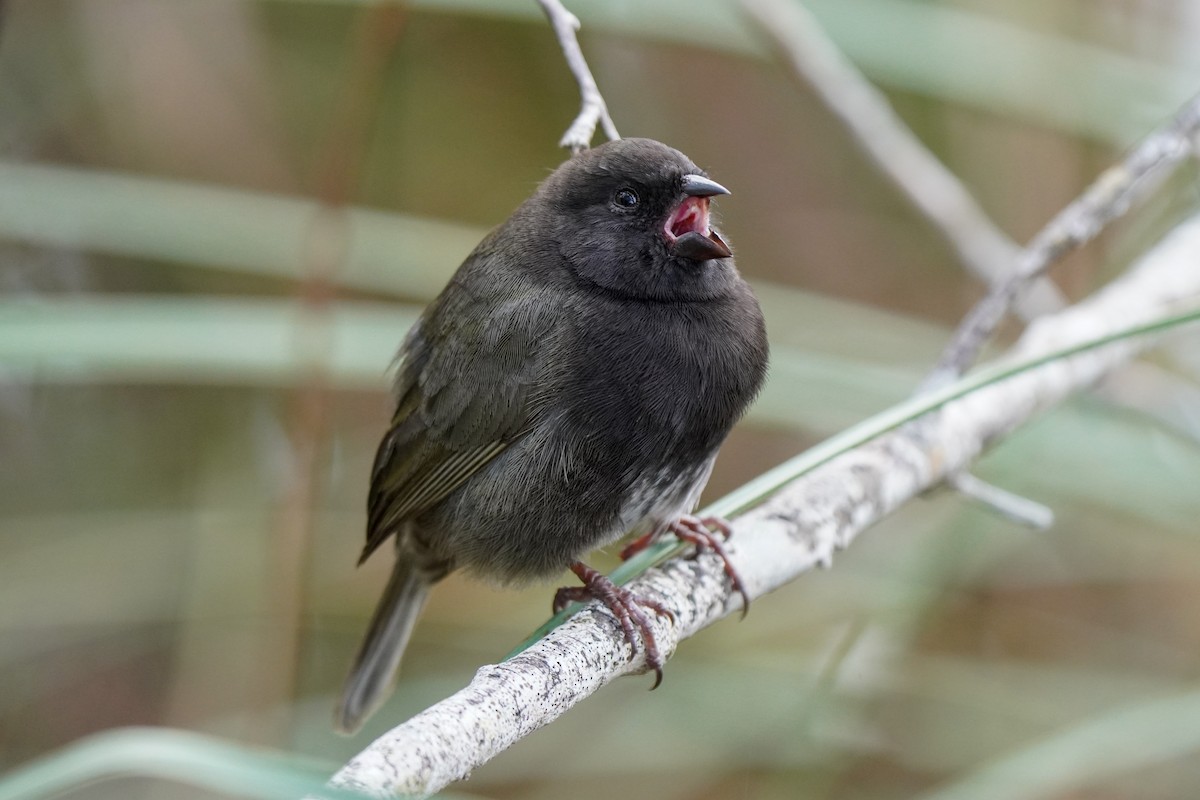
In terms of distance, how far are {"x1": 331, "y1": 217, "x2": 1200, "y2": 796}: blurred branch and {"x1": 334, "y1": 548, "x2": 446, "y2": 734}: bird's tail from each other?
1.03 m

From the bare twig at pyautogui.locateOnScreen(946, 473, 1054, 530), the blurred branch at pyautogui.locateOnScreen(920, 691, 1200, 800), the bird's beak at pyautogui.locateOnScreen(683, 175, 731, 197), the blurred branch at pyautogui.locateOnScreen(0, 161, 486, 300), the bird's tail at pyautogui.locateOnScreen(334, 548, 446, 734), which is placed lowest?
the bird's tail at pyautogui.locateOnScreen(334, 548, 446, 734)

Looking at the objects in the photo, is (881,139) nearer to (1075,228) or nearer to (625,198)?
(1075,228)

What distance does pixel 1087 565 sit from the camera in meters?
4.49

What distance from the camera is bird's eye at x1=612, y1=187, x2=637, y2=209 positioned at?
119 inches

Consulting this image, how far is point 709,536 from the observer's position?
2.90 metres

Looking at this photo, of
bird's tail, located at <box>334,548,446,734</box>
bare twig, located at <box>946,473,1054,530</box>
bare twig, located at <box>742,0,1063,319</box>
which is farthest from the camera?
bare twig, located at <box>742,0,1063,319</box>

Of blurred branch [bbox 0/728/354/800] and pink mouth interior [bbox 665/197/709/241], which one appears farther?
pink mouth interior [bbox 665/197/709/241]

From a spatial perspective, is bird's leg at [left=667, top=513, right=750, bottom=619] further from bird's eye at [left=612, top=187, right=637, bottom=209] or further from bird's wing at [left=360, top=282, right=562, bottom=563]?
bird's eye at [left=612, top=187, right=637, bottom=209]

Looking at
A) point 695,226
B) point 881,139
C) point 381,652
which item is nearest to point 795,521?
point 695,226

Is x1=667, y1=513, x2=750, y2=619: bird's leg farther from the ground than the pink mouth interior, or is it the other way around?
the pink mouth interior

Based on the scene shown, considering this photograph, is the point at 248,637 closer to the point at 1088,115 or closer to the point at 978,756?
the point at 978,756

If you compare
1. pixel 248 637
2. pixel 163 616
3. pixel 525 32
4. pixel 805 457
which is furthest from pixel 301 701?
pixel 525 32

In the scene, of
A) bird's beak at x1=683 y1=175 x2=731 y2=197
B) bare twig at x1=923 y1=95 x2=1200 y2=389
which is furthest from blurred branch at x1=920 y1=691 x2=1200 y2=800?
bird's beak at x1=683 y1=175 x2=731 y2=197

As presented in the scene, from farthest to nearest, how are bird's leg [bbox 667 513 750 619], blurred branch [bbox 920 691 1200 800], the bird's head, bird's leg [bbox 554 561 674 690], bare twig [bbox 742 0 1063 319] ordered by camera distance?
bare twig [bbox 742 0 1063 319], the bird's head, blurred branch [bbox 920 691 1200 800], bird's leg [bbox 667 513 750 619], bird's leg [bbox 554 561 674 690]
